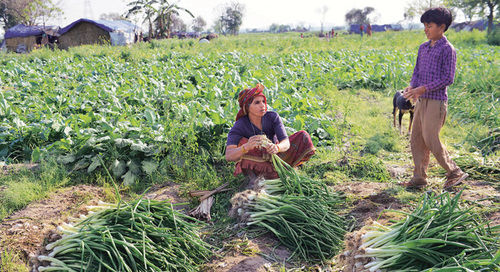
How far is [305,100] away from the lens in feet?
19.8

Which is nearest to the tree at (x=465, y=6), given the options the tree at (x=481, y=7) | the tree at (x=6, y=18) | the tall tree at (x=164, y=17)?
the tree at (x=481, y=7)

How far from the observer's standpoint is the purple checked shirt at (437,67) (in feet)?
10.7

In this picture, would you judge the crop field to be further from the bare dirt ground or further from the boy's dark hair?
the boy's dark hair

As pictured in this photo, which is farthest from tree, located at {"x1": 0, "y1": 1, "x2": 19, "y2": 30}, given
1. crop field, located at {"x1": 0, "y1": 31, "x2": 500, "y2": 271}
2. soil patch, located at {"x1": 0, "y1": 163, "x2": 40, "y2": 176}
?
soil patch, located at {"x1": 0, "y1": 163, "x2": 40, "y2": 176}

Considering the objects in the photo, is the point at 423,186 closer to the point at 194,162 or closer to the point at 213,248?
the point at 213,248

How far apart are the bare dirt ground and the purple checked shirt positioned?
99 cm

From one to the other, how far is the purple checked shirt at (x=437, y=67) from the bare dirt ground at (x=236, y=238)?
0.99 meters

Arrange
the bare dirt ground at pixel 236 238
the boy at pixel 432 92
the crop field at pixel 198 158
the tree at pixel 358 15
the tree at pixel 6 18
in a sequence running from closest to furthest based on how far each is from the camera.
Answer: the bare dirt ground at pixel 236 238 → the crop field at pixel 198 158 → the boy at pixel 432 92 → the tree at pixel 6 18 → the tree at pixel 358 15

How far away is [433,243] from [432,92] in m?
1.77

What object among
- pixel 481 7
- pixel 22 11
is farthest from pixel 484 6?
pixel 22 11

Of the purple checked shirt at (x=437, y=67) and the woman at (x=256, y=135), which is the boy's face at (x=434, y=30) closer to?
the purple checked shirt at (x=437, y=67)

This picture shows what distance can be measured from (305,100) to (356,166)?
192 centimetres

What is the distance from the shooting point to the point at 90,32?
2558 centimetres

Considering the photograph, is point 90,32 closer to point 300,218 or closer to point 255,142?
point 255,142
